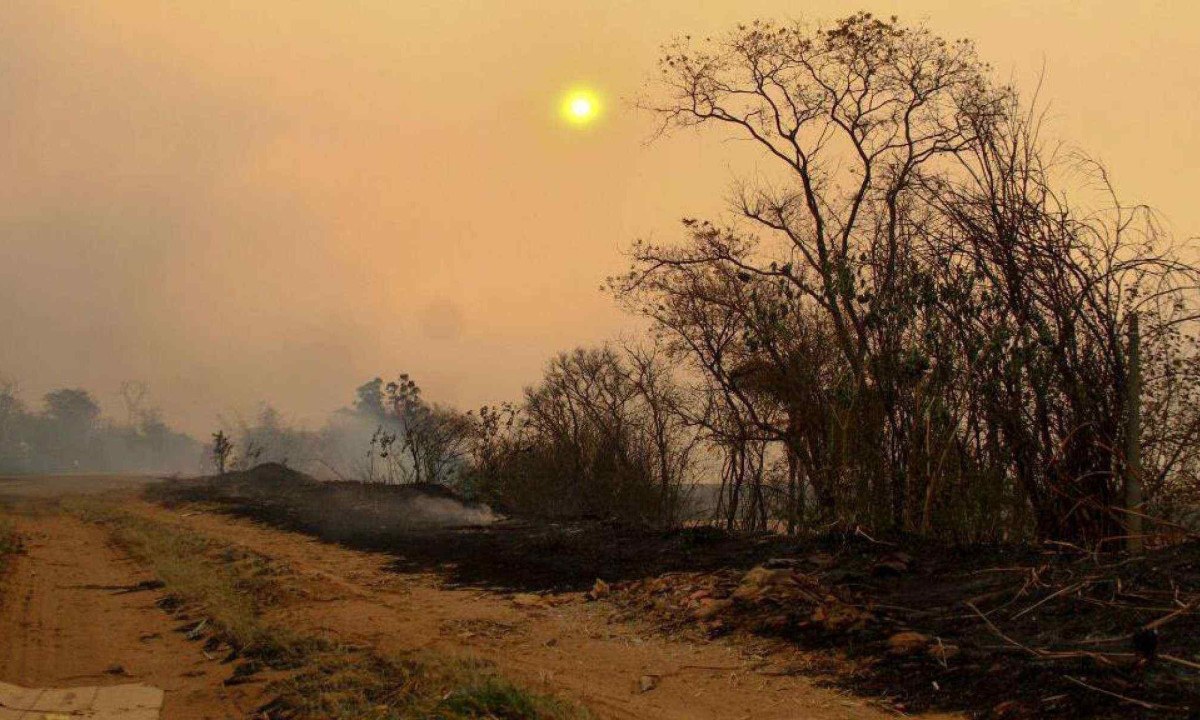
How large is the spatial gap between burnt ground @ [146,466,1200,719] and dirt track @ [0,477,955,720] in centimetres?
54

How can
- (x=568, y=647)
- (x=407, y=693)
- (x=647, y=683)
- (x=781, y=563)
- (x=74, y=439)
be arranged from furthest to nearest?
(x=74, y=439) < (x=781, y=563) < (x=568, y=647) < (x=647, y=683) < (x=407, y=693)

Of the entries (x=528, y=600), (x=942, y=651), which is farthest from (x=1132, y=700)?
(x=528, y=600)

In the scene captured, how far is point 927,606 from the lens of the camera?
7266 mm

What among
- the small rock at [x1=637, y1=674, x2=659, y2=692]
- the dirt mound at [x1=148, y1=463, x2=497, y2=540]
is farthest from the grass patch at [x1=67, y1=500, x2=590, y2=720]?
the dirt mound at [x1=148, y1=463, x2=497, y2=540]

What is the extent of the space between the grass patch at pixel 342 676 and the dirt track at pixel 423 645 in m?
0.31

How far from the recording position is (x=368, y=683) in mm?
6109

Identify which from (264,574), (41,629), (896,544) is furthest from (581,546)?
(41,629)

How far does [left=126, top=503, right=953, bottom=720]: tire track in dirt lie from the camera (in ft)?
18.1

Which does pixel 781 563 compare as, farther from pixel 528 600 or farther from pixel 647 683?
pixel 647 683

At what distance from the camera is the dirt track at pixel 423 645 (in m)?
5.73

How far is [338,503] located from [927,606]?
21.9 m

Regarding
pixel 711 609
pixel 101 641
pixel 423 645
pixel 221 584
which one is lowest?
pixel 101 641

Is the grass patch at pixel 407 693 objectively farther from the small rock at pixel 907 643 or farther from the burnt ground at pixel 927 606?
the small rock at pixel 907 643

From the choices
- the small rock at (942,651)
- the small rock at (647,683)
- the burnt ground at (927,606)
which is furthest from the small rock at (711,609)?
the small rock at (942,651)
